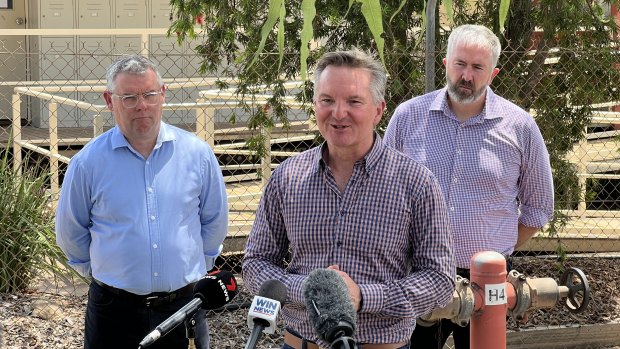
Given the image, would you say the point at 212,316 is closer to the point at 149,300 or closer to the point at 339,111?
the point at 149,300

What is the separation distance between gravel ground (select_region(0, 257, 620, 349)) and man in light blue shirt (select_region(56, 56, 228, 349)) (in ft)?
6.49

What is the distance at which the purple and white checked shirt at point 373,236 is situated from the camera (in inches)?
132

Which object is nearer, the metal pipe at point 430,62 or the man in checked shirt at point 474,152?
the man in checked shirt at point 474,152

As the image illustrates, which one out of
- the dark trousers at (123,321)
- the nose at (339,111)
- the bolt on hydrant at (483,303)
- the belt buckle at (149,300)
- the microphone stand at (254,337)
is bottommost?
the dark trousers at (123,321)

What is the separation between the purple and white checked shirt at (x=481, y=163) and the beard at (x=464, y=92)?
9cm

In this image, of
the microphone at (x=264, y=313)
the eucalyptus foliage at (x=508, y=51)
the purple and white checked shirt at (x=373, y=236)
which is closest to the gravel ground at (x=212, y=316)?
the eucalyptus foliage at (x=508, y=51)

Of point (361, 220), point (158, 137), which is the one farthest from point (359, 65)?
point (158, 137)

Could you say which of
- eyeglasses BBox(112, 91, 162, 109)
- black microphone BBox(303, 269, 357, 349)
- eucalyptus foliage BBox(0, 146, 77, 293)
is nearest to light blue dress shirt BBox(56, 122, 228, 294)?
eyeglasses BBox(112, 91, 162, 109)

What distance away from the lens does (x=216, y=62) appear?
827 cm

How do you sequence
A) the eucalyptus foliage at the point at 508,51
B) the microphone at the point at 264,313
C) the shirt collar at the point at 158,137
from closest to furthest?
the microphone at the point at 264,313 < the shirt collar at the point at 158,137 < the eucalyptus foliage at the point at 508,51

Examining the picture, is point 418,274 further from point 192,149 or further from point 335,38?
point 335,38

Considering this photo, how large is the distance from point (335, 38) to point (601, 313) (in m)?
2.95

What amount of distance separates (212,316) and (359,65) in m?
4.50

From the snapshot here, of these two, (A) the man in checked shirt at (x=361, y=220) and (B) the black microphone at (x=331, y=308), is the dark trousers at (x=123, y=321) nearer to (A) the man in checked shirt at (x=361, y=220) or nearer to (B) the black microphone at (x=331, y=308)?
(A) the man in checked shirt at (x=361, y=220)
